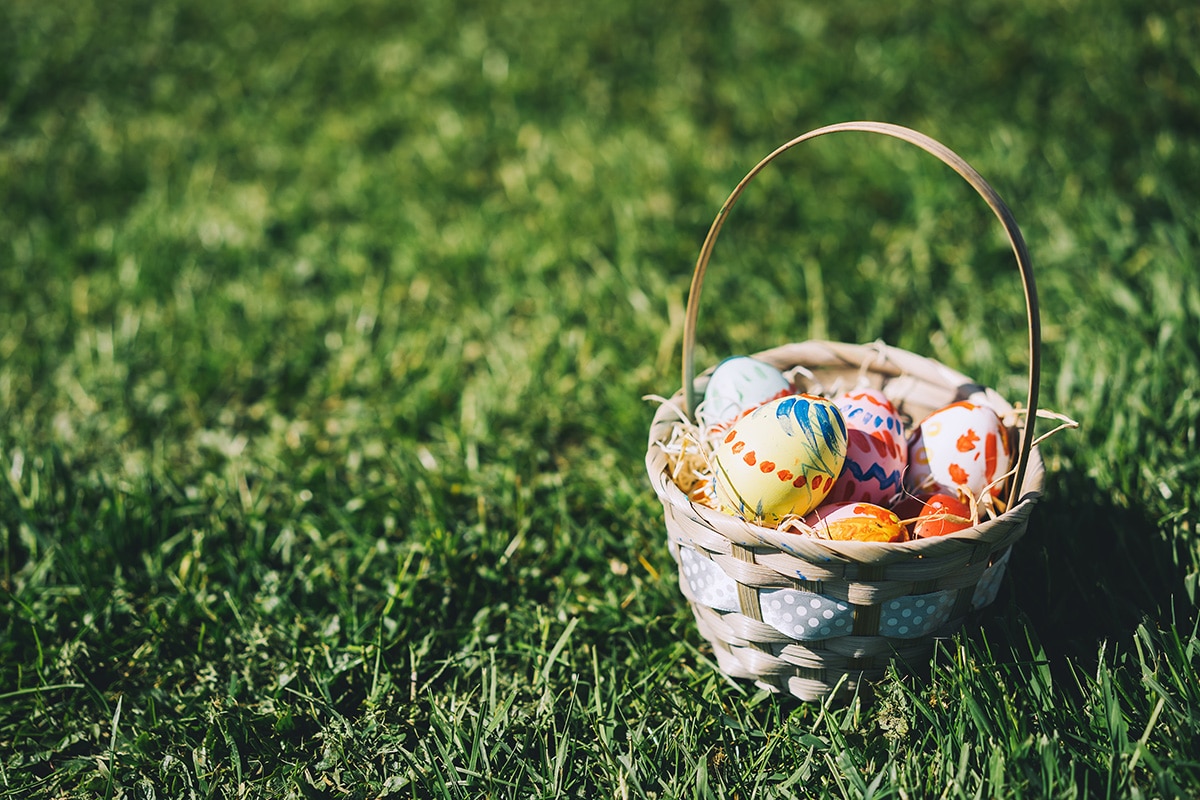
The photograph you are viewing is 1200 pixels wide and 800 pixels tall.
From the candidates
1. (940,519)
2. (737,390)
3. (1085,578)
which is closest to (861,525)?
(940,519)


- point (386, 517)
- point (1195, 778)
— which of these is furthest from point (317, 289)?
point (1195, 778)

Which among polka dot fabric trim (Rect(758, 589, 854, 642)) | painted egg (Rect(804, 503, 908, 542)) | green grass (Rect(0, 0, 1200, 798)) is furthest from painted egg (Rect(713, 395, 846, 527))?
green grass (Rect(0, 0, 1200, 798))

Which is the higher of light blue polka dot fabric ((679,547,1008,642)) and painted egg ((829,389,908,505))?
painted egg ((829,389,908,505))

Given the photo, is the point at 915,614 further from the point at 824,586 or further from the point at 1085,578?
the point at 1085,578

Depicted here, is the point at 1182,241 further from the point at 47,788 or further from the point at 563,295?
the point at 47,788

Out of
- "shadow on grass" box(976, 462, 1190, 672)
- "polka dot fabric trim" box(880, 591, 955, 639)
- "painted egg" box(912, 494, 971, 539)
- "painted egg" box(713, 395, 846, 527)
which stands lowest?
"shadow on grass" box(976, 462, 1190, 672)

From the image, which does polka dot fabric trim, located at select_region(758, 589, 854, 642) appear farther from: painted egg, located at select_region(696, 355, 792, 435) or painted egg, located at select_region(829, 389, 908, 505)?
painted egg, located at select_region(696, 355, 792, 435)

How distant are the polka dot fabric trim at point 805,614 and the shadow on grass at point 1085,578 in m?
0.35

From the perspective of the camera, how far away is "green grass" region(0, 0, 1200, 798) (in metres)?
1.82

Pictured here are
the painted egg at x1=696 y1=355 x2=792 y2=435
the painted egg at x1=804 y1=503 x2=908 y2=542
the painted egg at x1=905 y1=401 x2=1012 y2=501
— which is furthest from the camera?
the painted egg at x1=696 y1=355 x2=792 y2=435

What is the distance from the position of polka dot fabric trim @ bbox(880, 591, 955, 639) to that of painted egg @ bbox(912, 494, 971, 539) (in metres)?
0.11

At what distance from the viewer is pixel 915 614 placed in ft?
5.32

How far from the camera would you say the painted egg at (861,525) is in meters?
1.66

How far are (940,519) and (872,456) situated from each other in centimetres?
20
